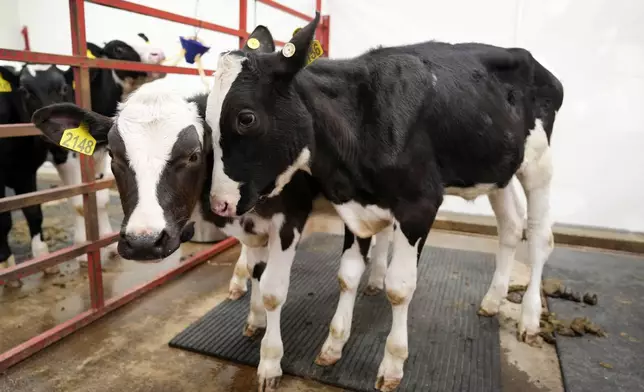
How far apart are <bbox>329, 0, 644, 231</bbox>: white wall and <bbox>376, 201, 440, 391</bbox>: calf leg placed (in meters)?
3.29

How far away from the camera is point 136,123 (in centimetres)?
189

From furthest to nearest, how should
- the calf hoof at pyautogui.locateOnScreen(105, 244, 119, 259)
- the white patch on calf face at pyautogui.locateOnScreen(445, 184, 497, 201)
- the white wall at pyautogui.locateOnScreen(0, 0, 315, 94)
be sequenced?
1. the white wall at pyautogui.locateOnScreen(0, 0, 315, 94)
2. the calf hoof at pyautogui.locateOnScreen(105, 244, 119, 259)
3. the white patch on calf face at pyautogui.locateOnScreen(445, 184, 497, 201)

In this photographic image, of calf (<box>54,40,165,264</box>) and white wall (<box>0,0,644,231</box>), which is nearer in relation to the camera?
calf (<box>54,40,165,264</box>)

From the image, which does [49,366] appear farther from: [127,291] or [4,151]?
[4,151]

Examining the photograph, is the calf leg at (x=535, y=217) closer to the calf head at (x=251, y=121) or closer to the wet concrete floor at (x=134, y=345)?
the wet concrete floor at (x=134, y=345)

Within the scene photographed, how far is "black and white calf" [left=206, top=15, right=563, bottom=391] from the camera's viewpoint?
6.16 feet

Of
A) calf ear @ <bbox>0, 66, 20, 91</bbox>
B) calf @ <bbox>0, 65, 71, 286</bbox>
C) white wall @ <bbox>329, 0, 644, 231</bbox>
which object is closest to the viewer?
calf ear @ <bbox>0, 66, 20, 91</bbox>

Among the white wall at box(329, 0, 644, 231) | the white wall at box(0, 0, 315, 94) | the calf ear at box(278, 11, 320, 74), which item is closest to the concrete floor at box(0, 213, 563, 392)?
the calf ear at box(278, 11, 320, 74)

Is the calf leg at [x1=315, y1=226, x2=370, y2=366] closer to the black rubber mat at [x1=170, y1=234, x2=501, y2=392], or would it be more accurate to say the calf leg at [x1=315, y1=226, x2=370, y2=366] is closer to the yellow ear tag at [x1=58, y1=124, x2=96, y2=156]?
the black rubber mat at [x1=170, y1=234, x2=501, y2=392]

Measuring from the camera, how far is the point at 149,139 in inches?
73.7

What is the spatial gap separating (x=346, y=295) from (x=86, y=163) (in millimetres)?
1713

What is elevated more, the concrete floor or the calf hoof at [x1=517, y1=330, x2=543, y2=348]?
the calf hoof at [x1=517, y1=330, x2=543, y2=348]

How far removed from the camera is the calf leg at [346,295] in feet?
8.48

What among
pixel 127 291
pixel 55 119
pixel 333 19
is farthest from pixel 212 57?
pixel 55 119
